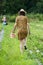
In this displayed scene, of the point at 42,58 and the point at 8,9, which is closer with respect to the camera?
the point at 42,58

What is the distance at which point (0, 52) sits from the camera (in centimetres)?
1032

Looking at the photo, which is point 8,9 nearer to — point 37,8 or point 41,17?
point 37,8

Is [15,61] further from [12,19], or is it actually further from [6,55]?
[12,19]

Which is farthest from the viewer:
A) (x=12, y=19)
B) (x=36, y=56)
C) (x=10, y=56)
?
(x=12, y=19)

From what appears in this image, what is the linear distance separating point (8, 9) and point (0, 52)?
53393 mm

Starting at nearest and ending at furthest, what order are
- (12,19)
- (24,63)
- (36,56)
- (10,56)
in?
1. (24,63)
2. (10,56)
3. (36,56)
4. (12,19)

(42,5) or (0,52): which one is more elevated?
(0,52)

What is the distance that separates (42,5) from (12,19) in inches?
751

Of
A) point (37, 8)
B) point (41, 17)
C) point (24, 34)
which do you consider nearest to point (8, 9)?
point (37, 8)

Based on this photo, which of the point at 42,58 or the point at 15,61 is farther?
the point at 42,58

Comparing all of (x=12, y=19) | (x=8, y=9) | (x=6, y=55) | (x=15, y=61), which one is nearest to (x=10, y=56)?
(x=6, y=55)

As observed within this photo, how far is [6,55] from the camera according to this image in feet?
33.2

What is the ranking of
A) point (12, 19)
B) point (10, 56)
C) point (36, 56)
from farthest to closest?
1. point (12, 19)
2. point (36, 56)
3. point (10, 56)

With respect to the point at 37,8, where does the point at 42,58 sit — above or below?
above
